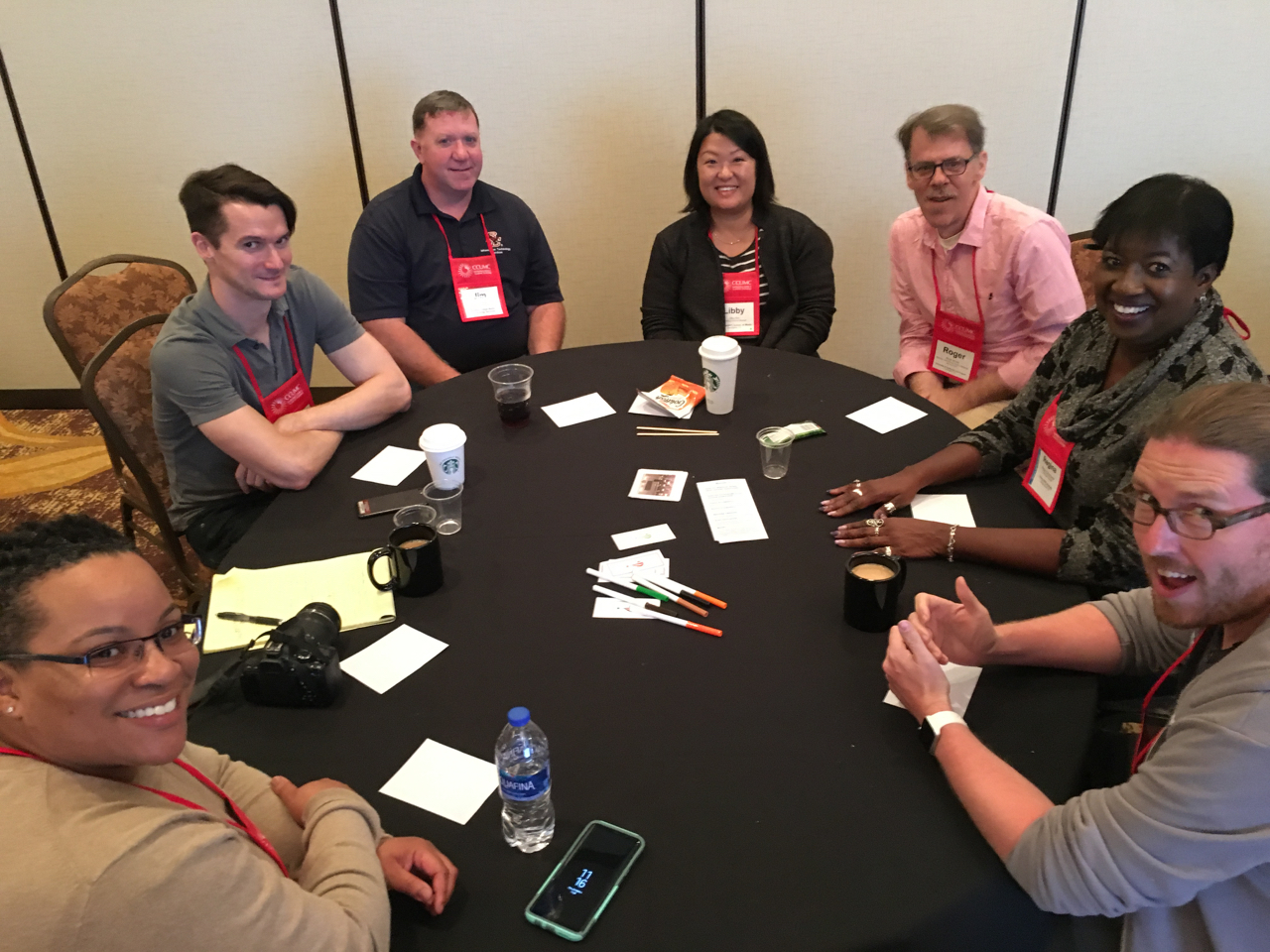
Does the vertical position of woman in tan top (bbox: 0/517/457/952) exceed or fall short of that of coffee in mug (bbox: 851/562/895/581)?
it exceeds it

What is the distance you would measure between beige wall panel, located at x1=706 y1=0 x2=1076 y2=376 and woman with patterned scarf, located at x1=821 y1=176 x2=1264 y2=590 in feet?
6.46

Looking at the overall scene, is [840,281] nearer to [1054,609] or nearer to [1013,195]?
[1013,195]

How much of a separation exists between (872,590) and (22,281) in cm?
431

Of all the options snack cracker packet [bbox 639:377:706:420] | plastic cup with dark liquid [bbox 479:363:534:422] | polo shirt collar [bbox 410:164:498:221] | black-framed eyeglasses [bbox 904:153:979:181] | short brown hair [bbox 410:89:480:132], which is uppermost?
short brown hair [bbox 410:89:480:132]

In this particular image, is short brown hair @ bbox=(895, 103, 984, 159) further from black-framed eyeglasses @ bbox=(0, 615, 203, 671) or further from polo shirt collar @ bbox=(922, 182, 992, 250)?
black-framed eyeglasses @ bbox=(0, 615, 203, 671)

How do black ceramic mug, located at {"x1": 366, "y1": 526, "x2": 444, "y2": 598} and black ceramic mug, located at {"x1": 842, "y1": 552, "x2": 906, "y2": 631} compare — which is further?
black ceramic mug, located at {"x1": 366, "y1": 526, "x2": 444, "y2": 598}

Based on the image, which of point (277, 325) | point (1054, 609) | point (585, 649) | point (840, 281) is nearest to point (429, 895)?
point (585, 649)

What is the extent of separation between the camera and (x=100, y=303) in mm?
2449

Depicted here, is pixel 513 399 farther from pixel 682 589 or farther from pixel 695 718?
pixel 695 718

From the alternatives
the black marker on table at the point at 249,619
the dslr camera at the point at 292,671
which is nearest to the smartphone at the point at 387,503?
the black marker on table at the point at 249,619

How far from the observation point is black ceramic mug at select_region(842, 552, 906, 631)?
142 cm

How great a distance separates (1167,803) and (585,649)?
33.0 inches

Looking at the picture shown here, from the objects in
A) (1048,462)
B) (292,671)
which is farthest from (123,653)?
(1048,462)

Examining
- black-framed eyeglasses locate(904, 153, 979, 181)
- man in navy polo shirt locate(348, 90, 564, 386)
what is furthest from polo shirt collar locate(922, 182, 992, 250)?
man in navy polo shirt locate(348, 90, 564, 386)
